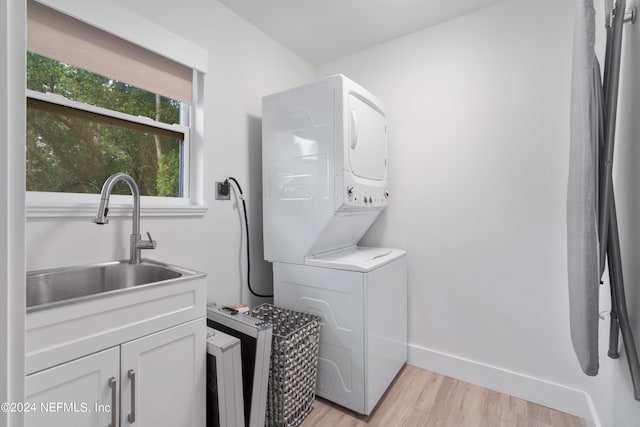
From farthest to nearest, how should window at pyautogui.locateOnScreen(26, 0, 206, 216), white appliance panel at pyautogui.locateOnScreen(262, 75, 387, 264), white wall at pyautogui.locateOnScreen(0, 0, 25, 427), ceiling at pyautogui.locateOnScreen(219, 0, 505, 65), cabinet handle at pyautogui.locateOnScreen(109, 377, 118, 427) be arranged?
ceiling at pyautogui.locateOnScreen(219, 0, 505, 65) → white appliance panel at pyautogui.locateOnScreen(262, 75, 387, 264) → window at pyautogui.locateOnScreen(26, 0, 206, 216) → cabinet handle at pyautogui.locateOnScreen(109, 377, 118, 427) → white wall at pyautogui.locateOnScreen(0, 0, 25, 427)

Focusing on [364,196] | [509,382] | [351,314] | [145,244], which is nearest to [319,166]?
[364,196]

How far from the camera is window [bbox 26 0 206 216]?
136 centimetres

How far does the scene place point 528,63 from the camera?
6.50 feet

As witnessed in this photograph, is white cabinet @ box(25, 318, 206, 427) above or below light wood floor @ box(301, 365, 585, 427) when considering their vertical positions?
above

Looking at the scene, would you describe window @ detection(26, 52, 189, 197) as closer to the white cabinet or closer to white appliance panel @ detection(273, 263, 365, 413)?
the white cabinet

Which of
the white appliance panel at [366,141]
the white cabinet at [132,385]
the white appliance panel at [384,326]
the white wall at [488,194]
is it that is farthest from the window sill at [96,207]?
the white wall at [488,194]

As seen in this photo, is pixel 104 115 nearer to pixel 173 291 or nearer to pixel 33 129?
pixel 33 129

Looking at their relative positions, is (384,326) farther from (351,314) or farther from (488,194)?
(488,194)

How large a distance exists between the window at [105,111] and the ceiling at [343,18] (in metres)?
0.69

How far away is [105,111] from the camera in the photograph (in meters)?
1.58

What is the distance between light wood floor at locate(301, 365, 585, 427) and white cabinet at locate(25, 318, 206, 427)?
2.71ft

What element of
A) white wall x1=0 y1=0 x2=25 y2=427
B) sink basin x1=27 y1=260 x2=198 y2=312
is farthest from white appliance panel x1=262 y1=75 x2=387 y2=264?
white wall x1=0 y1=0 x2=25 y2=427

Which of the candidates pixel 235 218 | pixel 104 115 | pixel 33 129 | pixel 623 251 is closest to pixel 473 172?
pixel 623 251

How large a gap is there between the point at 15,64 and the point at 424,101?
2.45m
